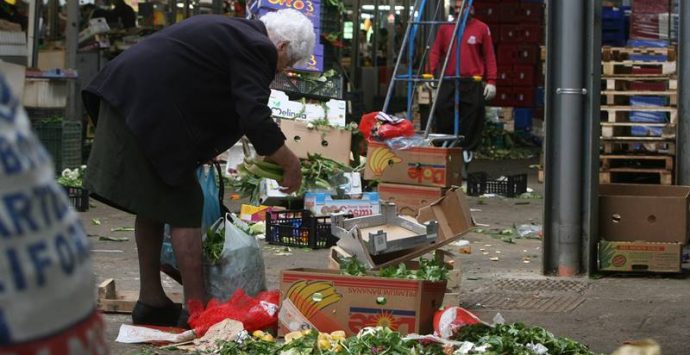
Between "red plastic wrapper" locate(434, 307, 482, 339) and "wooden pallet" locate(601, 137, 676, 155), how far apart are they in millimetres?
7329

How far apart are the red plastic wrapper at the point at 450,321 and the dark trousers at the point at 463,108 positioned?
8.49 metres

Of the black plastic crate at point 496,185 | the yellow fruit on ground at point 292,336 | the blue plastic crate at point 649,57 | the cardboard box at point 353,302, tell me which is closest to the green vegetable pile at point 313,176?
the black plastic crate at point 496,185

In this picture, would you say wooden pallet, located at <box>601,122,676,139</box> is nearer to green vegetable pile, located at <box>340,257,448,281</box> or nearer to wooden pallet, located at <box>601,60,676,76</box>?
wooden pallet, located at <box>601,60,676,76</box>

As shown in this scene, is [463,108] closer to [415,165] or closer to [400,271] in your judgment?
[415,165]

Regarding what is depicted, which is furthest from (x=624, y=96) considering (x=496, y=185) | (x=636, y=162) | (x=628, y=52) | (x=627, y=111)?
(x=496, y=185)

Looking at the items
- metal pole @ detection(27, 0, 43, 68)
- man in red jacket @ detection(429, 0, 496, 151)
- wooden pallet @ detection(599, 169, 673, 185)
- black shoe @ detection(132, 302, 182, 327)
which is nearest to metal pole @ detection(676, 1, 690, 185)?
wooden pallet @ detection(599, 169, 673, 185)

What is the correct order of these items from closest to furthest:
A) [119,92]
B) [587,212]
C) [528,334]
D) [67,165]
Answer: [528,334] < [119,92] < [587,212] < [67,165]

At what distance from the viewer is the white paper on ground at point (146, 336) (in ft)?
A: 18.2

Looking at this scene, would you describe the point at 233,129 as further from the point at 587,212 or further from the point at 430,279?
Result: the point at 587,212

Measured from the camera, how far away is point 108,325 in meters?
6.09

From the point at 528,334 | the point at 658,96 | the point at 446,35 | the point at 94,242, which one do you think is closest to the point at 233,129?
the point at 528,334

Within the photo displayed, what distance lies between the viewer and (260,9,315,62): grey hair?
19.0 ft

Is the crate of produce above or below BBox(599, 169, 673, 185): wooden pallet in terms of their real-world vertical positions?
above

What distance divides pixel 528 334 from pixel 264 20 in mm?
1960
